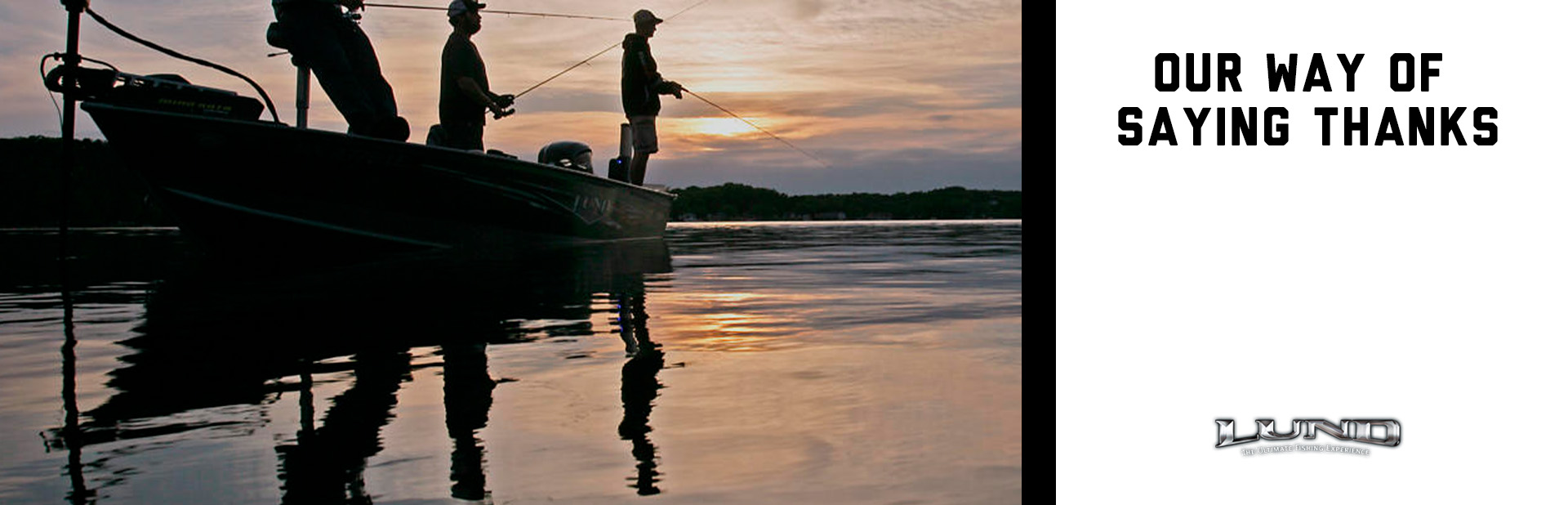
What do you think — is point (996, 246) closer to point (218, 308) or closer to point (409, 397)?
point (218, 308)

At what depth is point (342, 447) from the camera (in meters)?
2.93

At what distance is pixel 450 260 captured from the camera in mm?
11938

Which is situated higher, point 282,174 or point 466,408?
point 282,174

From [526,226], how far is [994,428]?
12248 millimetres

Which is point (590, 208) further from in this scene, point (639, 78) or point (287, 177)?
point (287, 177)

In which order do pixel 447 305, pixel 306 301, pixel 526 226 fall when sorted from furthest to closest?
1. pixel 526 226
2. pixel 306 301
3. pixel 447 305

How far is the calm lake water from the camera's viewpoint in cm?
257

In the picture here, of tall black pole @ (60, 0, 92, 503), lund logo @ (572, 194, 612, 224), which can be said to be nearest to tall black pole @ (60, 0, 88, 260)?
tall black pole @ (60, 0, 92, 503)

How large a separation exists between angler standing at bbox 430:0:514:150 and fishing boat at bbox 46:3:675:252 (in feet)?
1.40

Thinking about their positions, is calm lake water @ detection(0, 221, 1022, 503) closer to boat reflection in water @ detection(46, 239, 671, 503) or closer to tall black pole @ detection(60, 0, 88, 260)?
boat reflection in water @ detection(46, 239, 671, 503)
